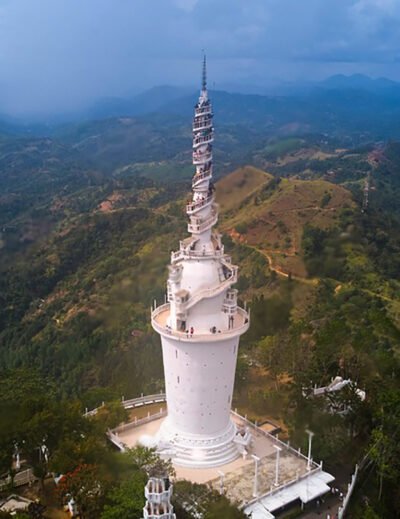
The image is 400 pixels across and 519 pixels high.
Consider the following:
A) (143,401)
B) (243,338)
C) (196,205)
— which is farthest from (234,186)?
(196,205)

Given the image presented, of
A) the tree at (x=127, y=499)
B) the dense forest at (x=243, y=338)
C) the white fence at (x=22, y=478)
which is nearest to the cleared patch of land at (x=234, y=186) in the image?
the dense forest at (x=243, y=338)

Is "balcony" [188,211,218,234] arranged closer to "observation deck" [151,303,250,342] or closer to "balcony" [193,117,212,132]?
"balcony" [193,117,212,132]

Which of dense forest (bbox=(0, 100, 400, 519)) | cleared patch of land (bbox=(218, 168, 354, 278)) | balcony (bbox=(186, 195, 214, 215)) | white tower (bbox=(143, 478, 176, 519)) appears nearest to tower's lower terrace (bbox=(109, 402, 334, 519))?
dense forest (bbox=(0, 100, 400, 519))

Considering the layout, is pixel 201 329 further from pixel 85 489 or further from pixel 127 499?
pixel 85 489

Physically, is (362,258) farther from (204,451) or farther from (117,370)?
(204,451)

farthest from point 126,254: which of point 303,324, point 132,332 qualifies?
point 303,324

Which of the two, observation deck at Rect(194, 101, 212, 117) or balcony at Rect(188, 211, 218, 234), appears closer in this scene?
observation deck at Rect(194, 101, 212, 117)

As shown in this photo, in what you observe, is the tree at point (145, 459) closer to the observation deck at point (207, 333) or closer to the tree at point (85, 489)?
the tree at point (85, 489)
